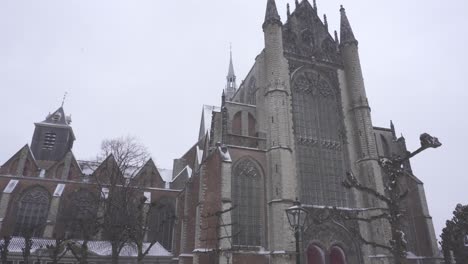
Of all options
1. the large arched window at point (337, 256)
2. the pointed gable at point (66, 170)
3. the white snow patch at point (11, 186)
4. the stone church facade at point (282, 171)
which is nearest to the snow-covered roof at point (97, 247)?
the stone church facade at point (282, 171)

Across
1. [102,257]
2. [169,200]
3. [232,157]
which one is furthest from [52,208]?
[232,157]

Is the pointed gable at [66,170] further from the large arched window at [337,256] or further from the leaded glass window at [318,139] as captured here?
the large arched window at [337,256]

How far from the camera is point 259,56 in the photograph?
29109mm

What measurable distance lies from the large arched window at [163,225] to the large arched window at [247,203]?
12910 millimetres

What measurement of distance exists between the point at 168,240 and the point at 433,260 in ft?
77.6

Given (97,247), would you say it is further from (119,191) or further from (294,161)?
(294,161)

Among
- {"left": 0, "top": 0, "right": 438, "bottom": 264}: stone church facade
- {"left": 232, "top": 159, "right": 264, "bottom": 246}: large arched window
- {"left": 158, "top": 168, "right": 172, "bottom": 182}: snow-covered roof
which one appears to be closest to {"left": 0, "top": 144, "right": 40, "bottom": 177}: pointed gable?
{"left": 0, "top": 0, "right": 438, "bottom": 264}: stone church facade

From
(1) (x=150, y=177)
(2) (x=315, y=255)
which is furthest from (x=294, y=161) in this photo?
(1) (x=150, y=177)

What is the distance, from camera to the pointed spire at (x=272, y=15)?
28.2 meters

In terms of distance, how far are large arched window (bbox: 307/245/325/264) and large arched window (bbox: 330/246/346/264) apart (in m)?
1.02

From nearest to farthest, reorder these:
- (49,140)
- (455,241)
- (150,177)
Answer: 1. (455,241)
2. (150,177)
3. (49,140)

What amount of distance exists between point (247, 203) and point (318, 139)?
816 cm

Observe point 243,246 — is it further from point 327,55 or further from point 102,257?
point 327,55

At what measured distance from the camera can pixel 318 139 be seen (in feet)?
87.7
